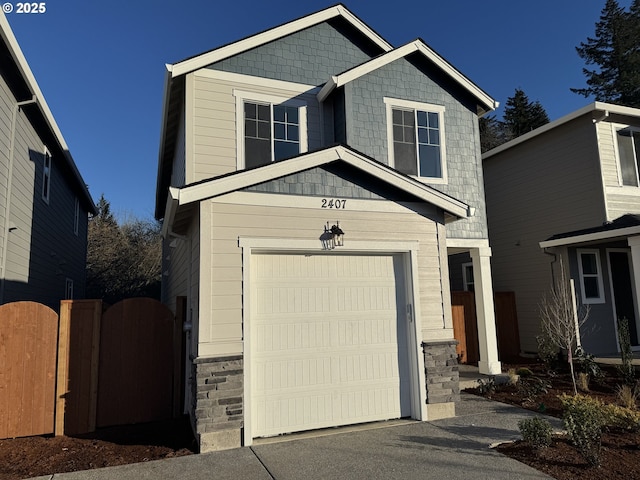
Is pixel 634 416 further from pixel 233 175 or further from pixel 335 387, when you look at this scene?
pixel 233 175

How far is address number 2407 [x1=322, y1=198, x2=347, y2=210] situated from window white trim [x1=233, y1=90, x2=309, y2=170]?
9.02 feet

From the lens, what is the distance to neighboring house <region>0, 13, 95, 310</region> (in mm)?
8008

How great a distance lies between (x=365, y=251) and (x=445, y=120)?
516 centimetres

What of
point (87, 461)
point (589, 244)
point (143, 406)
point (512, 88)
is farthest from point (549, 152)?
point (512, 88)

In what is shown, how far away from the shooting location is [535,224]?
12.6 metres

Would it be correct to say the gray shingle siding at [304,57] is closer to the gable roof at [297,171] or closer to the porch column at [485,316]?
the gable roof at [297,171]

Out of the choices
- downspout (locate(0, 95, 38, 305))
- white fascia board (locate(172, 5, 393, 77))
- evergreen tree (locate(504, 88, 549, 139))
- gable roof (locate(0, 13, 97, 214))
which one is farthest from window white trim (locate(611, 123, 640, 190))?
evergreen tree (locate(504, 88, 549, 139))

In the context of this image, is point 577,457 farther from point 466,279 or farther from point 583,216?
point 466,279

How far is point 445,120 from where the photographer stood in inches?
391

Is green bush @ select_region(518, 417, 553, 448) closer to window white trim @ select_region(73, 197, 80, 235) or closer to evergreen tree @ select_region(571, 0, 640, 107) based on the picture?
window white trim @ select_region(73, 197, 80, 235)

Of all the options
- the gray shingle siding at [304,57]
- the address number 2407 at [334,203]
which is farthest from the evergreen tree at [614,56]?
the address number 2407 at [334,203]

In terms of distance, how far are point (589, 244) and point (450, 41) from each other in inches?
441

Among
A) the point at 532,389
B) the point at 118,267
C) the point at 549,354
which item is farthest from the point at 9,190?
the point at 118,267

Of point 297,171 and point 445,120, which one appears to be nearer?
point 297,171
